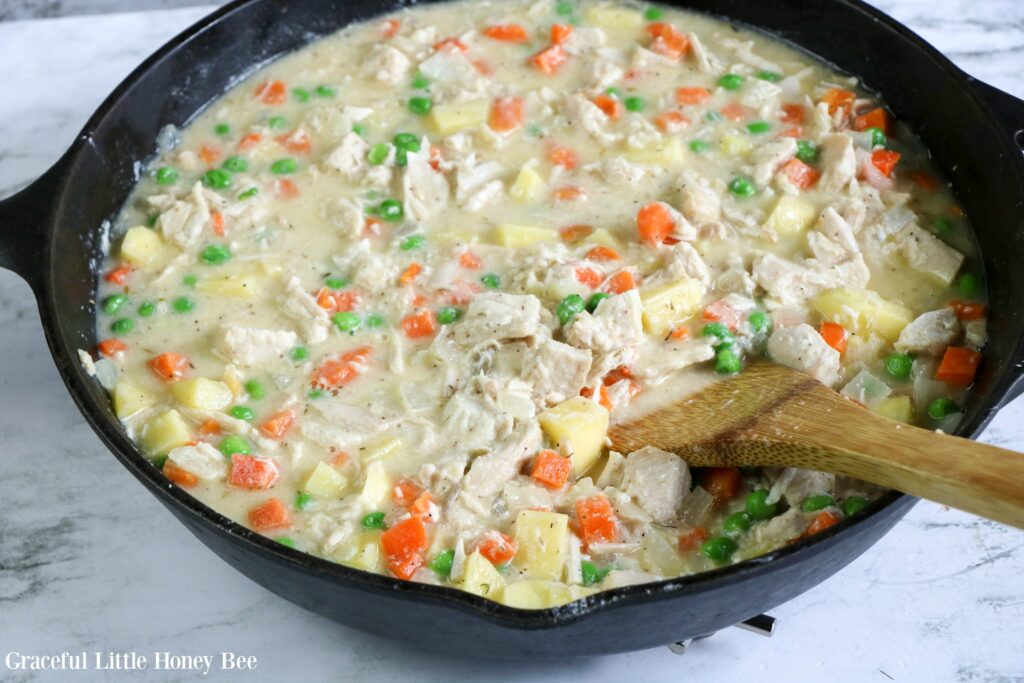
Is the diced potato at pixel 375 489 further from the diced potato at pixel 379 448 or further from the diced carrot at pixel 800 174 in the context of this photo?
the diced carrot at pixel 800 174

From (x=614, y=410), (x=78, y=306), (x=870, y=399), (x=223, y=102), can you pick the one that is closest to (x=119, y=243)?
(x=78, y=306)

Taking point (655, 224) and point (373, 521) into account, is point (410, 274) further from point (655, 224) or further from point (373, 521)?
point (373, 521)

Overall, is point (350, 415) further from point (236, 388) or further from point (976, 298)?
point (976, 298)

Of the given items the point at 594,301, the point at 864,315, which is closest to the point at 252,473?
the point at 594,301

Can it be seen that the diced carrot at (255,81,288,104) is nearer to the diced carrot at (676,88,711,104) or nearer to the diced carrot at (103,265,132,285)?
the diced carrot at (103,265,132,285)

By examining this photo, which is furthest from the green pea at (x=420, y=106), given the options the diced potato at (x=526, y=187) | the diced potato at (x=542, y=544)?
the diced potato at (x=542, y=544)

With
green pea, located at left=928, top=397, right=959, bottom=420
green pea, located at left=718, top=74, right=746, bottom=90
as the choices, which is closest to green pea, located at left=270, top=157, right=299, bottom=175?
green pea, located at left=718, top=74, right=746, bottom=90

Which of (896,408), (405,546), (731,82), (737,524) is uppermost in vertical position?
(731,82)
